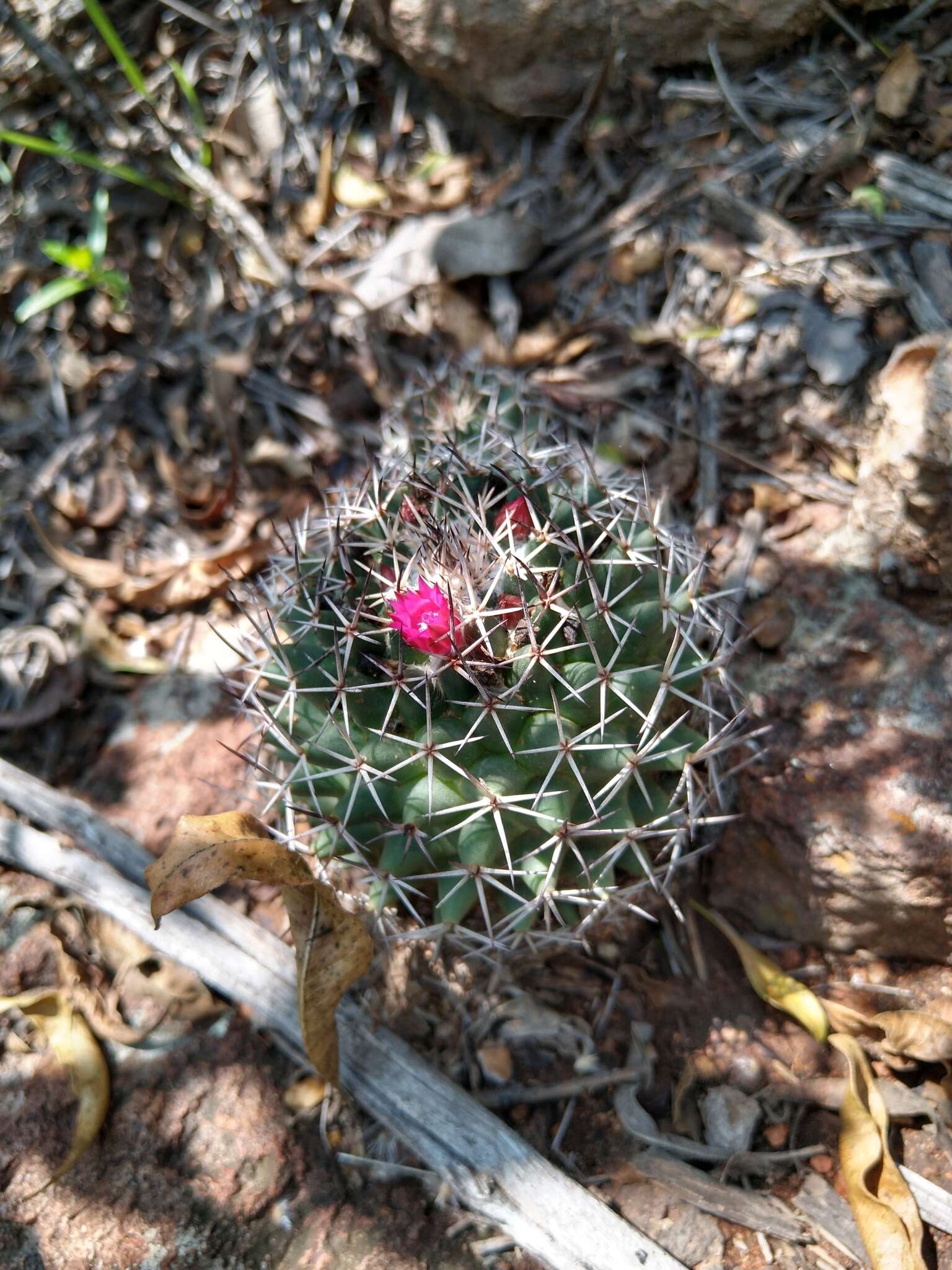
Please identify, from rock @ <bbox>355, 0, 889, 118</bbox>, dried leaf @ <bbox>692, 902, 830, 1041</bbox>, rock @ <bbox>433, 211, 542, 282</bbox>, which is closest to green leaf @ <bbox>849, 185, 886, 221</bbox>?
rock @ <bbox>355, 0, 889, 118</bbox>

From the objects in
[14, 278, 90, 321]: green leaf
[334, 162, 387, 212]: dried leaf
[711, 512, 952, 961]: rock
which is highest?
[14, 278, 90, 321]: green leaf

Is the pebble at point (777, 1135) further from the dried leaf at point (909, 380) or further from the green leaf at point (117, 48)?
the green leaf at point (117, 48)

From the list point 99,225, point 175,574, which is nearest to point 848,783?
point 175,574

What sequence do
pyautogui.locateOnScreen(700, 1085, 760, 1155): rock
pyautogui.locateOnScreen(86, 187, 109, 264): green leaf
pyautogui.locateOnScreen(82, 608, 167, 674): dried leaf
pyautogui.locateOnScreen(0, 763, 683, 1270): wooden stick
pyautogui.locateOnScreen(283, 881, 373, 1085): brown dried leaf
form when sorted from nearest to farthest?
pyautogui.locateOnScreen(0, 763, 683, 1270): wooden stick
pyautogui.locateOnScreen(283, 881, 373, 1085): brown dried leaf
pyautogui.locateOnScreen(700, 1085, 760, 1155): rock
pyautogui.locateOnScreen(82, 608, 167, 674): dried leaf
pyautogui.locateOnScreen(86, 187, 109, 264): green leaf

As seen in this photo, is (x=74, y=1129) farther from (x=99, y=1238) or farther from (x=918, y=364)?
(x=918, y=364)

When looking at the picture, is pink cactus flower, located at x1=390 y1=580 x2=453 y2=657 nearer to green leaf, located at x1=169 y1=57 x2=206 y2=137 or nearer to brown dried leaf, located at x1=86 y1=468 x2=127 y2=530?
brown dried leaf, located at x1=86 y1=468 x2=127 y2=530

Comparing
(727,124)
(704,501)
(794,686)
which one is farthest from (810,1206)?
(727,124)

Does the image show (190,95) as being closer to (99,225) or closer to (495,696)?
(99,225)
